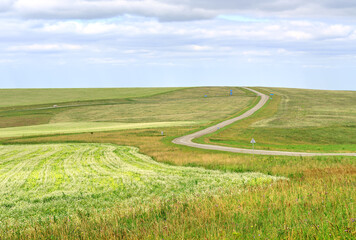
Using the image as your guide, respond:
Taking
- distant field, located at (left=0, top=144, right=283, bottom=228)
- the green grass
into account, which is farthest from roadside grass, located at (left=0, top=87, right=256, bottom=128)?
distant field, located at (left=0, top=144, right=283, bottom=228)

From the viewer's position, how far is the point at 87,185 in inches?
870

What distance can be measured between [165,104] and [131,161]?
9586cm

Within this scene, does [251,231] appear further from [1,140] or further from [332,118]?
[332,118]

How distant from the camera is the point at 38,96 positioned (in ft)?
548

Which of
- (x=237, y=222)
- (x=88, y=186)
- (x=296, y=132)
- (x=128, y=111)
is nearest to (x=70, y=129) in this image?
(x=128, y=111)

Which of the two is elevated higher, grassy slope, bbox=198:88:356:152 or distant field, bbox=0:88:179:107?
distant field, bbox=0:88:179:107

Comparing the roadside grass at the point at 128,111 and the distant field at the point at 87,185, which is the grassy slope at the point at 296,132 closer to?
the roadside grass at the point at 128,111

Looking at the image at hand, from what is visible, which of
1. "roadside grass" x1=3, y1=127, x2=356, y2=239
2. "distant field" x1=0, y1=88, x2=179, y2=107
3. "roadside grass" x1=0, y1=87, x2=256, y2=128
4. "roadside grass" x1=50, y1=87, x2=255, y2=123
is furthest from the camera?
"distant field" x1=0, y1=88, x2=179, y2=107

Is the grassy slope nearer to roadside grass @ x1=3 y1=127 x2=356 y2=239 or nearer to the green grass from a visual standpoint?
the green grass

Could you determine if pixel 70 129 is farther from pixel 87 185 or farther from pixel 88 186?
pixel 88 186

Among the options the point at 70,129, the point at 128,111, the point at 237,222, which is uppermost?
the point at 237,222

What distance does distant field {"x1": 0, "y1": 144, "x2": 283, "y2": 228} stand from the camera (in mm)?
15703

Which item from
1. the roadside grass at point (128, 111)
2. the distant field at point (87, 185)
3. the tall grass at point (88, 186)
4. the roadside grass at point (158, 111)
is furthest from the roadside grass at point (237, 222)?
the roadside grass at point (158, 111)

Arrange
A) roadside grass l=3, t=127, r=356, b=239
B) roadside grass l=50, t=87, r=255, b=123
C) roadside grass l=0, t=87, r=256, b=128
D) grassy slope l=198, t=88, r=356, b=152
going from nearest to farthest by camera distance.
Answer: roadside grass l=3, t=127, r=356, b=239
grassy slope l=198, t=88, r=356, b=152
roadside grass l=0, t=87, r=256, b=128
roadside grass l=50, t=87, r=255, b=123
